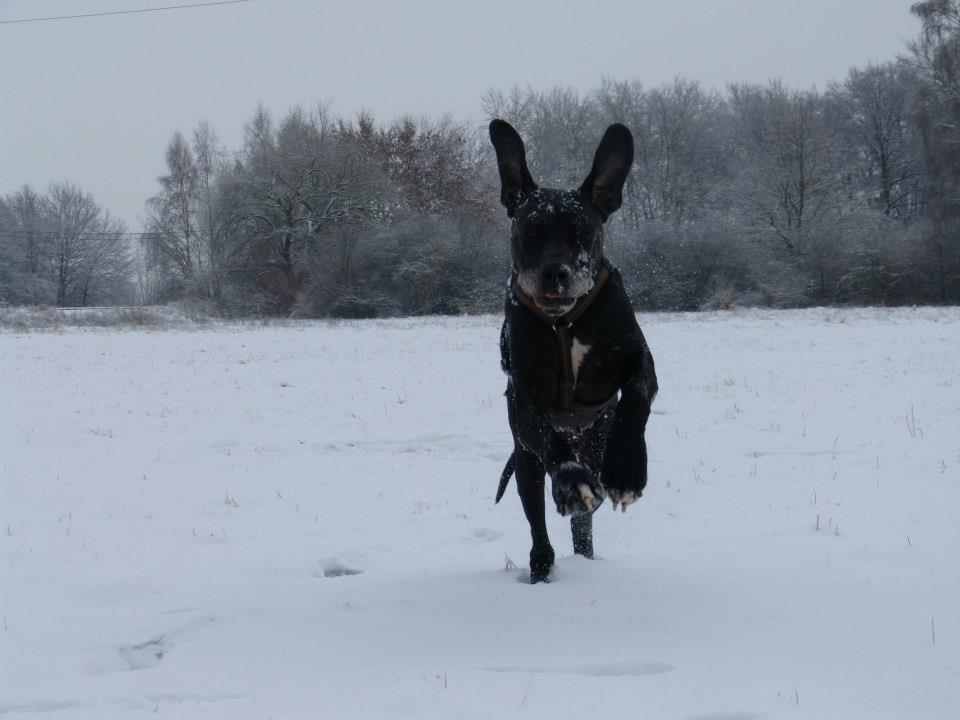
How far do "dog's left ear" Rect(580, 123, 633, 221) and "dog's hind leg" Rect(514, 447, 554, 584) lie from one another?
3.67 feet

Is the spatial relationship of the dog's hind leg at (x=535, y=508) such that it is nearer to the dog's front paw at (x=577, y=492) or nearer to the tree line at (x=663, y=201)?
the dog's front paw at (x=577, y=492)

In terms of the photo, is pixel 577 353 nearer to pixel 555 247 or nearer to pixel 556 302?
pixel 556 302

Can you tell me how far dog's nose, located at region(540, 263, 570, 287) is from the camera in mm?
3033

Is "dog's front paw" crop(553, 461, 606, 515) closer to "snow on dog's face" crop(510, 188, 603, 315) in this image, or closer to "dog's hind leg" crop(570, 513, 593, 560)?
"snow on dog's face" crop(510, 188, 603, 315)

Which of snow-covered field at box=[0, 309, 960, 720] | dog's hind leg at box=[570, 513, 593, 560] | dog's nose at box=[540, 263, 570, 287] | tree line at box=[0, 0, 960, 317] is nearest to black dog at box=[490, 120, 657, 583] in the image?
dog's nose at box=[540, 263, 570, 287]

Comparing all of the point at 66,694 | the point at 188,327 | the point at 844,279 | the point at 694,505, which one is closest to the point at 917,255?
the point at 844,279

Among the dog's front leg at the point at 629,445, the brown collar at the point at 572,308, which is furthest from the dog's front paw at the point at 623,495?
the brown collar at the point at 572,308

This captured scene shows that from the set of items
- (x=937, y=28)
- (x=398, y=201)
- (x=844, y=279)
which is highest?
(x=937, y=28)

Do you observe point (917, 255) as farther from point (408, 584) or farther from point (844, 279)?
point (408, 584)

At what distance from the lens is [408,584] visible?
383 centimetres

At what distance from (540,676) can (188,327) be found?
26925 millimetres

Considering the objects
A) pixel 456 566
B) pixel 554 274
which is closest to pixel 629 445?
pixel 554 274

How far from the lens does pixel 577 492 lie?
300 cm

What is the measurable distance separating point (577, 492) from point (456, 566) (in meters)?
1.45
